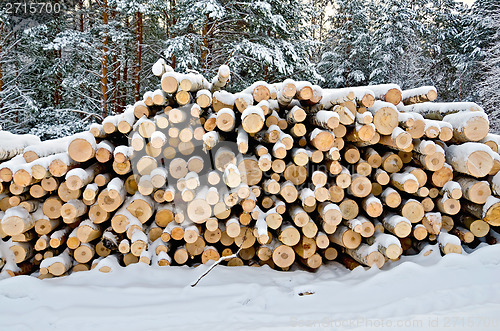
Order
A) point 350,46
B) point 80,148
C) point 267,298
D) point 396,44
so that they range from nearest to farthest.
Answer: point 267,298 → point 80,148 → point 396,44 → point 350,46

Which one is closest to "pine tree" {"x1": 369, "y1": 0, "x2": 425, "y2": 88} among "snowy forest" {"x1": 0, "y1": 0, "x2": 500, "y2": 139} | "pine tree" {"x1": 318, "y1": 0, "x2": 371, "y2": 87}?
"snowy forest" {"x1": 0, "y1": 0, "x2": 500, "y2": 139}

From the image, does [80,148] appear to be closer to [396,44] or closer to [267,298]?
[267,298]

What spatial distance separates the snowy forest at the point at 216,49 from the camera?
346 inches

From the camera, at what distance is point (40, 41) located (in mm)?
9227

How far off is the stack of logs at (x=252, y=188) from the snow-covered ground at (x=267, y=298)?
Answer: 193mm

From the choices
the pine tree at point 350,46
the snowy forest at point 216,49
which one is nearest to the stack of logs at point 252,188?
the snowy forest at point 216,49

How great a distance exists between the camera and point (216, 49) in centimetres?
993

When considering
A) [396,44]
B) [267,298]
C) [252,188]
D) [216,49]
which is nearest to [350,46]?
[396,44]

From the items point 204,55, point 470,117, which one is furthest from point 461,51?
point 470,117

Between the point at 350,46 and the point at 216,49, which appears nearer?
the point at 216,49

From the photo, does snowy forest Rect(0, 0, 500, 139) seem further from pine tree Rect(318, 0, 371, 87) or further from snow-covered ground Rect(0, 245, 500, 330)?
snow-covered ground Rect(0, 245, 500, 330)

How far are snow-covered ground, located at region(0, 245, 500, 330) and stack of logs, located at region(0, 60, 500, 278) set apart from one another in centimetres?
19

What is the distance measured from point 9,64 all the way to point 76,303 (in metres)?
12.0

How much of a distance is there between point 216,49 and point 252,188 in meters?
8.30
